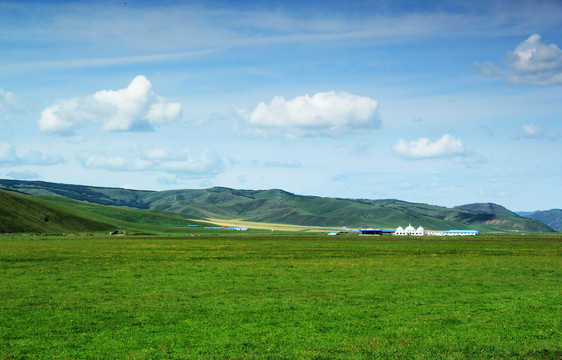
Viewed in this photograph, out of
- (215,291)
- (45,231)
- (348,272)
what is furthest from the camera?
(45,231)

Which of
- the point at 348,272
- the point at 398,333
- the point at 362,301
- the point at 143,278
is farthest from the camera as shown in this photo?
the point at 348,272

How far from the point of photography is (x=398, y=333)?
→ 2398 centimetres

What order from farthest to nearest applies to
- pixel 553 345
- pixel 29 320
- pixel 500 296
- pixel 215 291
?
pixel 215 291 → pixel 500 296 → pixel 29 320 → pixel 553 345

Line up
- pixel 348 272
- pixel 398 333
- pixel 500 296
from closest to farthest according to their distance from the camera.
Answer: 1. pixel 398 333
2. pixel 500 296
3. pixel 348 272

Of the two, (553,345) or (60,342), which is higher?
(553,345)

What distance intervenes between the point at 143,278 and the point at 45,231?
167 m

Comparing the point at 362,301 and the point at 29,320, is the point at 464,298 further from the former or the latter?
the point at 29,320

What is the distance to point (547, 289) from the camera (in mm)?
38969

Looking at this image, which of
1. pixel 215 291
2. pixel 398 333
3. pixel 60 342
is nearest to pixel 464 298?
pixel 398 333

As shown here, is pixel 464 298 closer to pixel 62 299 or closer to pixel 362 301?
pixel 362 301

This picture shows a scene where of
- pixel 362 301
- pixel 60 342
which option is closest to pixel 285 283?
pixel 362 301

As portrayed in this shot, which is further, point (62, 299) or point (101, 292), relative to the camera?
point (101, 292)

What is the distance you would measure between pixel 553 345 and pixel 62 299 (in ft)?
89.8

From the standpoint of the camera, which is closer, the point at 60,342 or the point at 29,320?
the point at 60,342
